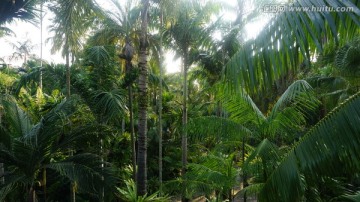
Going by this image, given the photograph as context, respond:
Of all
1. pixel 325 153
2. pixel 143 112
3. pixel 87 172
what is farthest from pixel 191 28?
pixel 325 153

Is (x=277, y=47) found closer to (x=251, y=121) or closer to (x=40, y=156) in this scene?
(x=251, y=121)

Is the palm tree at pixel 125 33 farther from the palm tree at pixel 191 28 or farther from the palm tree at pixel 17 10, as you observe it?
the palm tree at pixel 17 10

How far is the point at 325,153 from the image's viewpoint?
103 inches

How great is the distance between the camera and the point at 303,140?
2865 millimetres

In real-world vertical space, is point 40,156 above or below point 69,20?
below

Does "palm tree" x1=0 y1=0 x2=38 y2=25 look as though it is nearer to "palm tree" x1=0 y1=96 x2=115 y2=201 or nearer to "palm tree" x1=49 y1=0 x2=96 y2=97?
"palm tree" x1=49 y1=0 x2=96 y2=97

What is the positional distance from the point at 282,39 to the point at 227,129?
131 inches

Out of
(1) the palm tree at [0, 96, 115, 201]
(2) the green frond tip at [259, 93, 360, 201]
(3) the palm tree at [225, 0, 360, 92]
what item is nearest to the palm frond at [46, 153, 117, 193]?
(1) the palm tree at [0, 96, 115, 201]

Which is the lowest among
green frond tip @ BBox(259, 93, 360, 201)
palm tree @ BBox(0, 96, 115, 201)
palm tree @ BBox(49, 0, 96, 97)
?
green frond tip @ BBox(259, 93, 360, 201)

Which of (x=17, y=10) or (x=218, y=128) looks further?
(x=218, y=128)

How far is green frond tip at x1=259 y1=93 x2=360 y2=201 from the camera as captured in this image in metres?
2.49

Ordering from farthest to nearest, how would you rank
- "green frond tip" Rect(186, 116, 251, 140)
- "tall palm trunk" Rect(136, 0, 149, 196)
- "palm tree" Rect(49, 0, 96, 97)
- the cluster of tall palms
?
"tall palm trunk" Rect(136, 0, 149, 196) < "palm tree" Rect(49, 0, 96, 97) < "green frond tip" Rect(186, 116, 251, 140) < the cluster of tall palms

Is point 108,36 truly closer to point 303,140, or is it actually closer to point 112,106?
point 112,106

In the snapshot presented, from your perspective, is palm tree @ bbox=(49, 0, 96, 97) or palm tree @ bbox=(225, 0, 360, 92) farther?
palm tree @ bbox=(49, 0, 96, 97)
